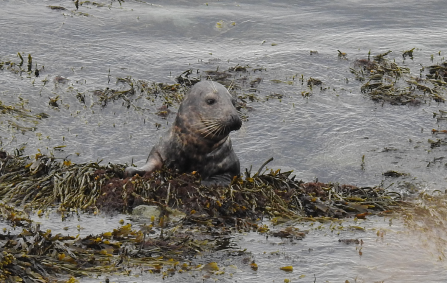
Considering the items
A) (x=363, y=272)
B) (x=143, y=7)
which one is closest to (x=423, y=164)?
(x=363, y=272)

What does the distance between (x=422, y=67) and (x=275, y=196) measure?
6716 millimetres

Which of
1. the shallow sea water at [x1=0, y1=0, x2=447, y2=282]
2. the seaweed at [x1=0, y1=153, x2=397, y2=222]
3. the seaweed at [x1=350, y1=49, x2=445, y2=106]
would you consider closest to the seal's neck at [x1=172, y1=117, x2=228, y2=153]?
the seaweed at [x1=0, y1=153, x2=397, y2=222]

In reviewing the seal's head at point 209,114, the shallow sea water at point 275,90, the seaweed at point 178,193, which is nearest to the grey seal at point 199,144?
the seal's head at point 209,114

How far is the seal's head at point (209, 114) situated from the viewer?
8.87 m

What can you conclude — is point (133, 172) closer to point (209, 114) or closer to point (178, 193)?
point (178, 193)

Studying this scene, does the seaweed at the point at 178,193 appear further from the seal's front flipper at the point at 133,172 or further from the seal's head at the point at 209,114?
the seal's head at the point at 209,114

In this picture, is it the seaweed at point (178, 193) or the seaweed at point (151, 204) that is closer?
the seaweed at point (151, 204)

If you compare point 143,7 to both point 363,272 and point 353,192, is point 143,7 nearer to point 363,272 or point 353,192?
point 353,192

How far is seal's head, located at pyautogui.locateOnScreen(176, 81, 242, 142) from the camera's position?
29.1 ft

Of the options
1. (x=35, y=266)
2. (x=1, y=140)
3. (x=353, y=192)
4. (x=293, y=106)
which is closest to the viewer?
(x=35, y=266)

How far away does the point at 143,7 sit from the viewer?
17.8m

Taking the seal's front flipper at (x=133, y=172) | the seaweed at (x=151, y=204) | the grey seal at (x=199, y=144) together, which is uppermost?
the grey seal at (x=199, y=144)

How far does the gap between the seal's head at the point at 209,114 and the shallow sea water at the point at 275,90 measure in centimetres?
148

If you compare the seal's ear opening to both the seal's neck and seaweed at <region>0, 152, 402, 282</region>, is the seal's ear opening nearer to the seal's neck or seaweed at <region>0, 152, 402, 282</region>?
the seal's neck
